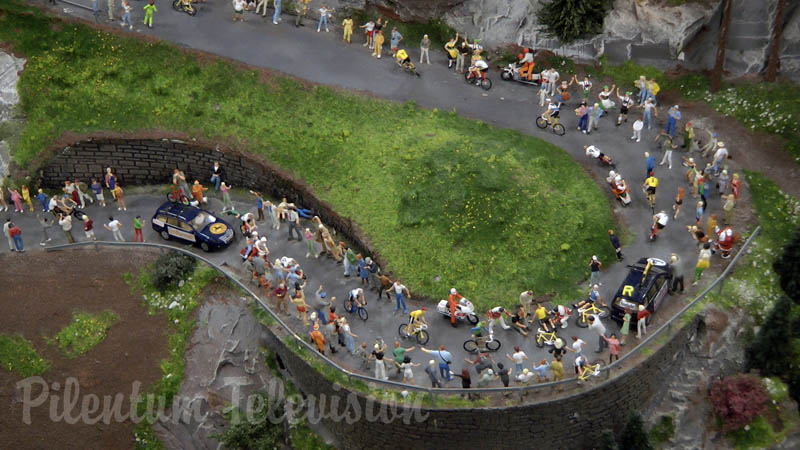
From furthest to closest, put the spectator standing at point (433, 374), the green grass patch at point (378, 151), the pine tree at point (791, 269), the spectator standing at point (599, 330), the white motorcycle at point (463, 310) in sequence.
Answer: the green grass patch at point (378, 151) → the pine tree at point (791, 269) → the white motorcycle at point (463, 310) → the spectator standing at point (599, 330) → the spectator standing at point (433, 374)

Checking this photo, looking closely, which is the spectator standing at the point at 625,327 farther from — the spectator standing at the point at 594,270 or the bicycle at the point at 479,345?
the bicycle at the point at 479,345

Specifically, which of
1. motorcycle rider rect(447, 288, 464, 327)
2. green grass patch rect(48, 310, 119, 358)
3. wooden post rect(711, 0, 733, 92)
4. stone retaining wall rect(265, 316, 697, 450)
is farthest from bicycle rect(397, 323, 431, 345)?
wooden post rect(711, 0, 733, 92)

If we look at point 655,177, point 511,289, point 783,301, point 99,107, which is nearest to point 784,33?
point 655,177

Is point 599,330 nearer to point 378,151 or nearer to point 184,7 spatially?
point 378,151

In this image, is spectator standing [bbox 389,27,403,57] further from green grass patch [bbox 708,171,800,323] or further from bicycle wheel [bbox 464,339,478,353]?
bicycle wheel [bbox 464,339,478,353]

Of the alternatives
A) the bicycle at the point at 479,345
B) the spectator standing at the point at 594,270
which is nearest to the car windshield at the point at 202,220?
the bicycle at the point at 479,345

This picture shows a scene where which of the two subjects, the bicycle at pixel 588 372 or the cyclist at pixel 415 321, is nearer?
the bicycle at pixel 588 372

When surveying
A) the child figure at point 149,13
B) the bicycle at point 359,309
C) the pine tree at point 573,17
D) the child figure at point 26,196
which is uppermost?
the pine tree at point 573,17

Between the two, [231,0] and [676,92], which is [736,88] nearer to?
[676,92]
